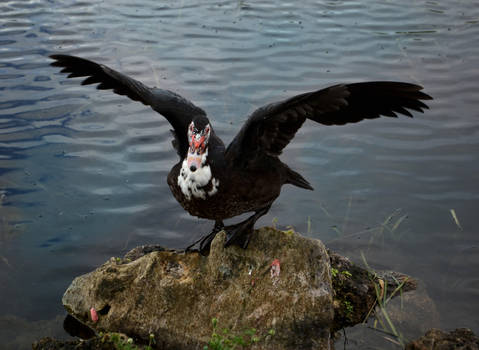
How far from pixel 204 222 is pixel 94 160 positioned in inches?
61.6

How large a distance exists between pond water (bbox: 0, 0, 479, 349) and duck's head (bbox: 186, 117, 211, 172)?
1.58 m

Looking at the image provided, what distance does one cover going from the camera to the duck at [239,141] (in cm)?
356

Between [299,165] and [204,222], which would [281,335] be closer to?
[204,222]

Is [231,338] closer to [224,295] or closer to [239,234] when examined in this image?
[224,295]

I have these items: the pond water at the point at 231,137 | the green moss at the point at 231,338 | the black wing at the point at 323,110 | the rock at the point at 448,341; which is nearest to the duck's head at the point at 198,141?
the black wing at the point at 323,110

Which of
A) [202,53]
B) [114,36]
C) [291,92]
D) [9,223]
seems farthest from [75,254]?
[114,36]

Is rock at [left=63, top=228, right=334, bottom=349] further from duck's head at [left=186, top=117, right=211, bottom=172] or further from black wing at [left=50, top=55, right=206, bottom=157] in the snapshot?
black wing at [left=50, top=55, right=206, bottom=157]

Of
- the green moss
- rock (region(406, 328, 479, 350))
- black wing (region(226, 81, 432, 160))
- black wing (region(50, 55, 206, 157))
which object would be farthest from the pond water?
black wing (region(226, 81, 432, 160))

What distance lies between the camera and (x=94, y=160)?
238 inches

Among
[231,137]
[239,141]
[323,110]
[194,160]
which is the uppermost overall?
[323,110]

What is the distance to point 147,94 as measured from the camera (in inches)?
162

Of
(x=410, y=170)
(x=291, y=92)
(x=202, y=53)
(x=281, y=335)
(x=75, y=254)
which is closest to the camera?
(x=281, y=335)

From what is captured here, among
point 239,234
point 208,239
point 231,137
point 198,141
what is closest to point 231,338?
point 239,234

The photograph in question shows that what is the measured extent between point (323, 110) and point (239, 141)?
0.69m
